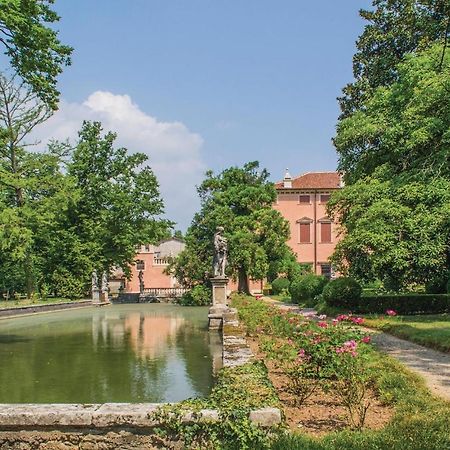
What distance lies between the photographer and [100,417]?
4246 millimetres

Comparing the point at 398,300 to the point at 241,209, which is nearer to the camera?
the point at 398,300

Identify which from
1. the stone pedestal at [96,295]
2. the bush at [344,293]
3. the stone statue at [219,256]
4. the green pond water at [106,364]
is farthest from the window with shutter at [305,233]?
the green pond water at [106,364]

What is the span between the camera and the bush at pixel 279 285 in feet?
126

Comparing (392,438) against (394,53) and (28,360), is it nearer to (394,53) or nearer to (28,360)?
(28,360)

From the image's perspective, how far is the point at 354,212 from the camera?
17531 millimetres

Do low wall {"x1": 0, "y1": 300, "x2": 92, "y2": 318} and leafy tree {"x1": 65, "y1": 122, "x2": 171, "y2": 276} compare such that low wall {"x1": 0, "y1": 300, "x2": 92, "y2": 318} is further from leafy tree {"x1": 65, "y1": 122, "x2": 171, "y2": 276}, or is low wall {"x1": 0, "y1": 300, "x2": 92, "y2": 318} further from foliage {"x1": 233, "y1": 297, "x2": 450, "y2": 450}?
foliage {"x1": 233, "y1": 297, "x2": 450, "y2": 450}

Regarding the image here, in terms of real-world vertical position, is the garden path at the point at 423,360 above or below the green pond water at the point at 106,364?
above

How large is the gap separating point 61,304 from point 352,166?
19710 mm

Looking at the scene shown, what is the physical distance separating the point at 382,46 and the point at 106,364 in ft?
70.1

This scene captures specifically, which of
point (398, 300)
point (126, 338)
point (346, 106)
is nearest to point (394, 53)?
point (346, 106)

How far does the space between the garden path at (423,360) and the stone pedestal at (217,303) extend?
5.92 m

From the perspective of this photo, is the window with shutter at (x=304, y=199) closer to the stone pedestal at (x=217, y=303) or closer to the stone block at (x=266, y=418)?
the stone pedestal at (x=217, y=303)

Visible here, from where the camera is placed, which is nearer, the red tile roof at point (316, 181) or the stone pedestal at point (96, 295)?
the stone pedestal at point (96, 295)

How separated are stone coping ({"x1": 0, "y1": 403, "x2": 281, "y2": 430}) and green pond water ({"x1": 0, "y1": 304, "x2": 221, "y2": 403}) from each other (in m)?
2.77
